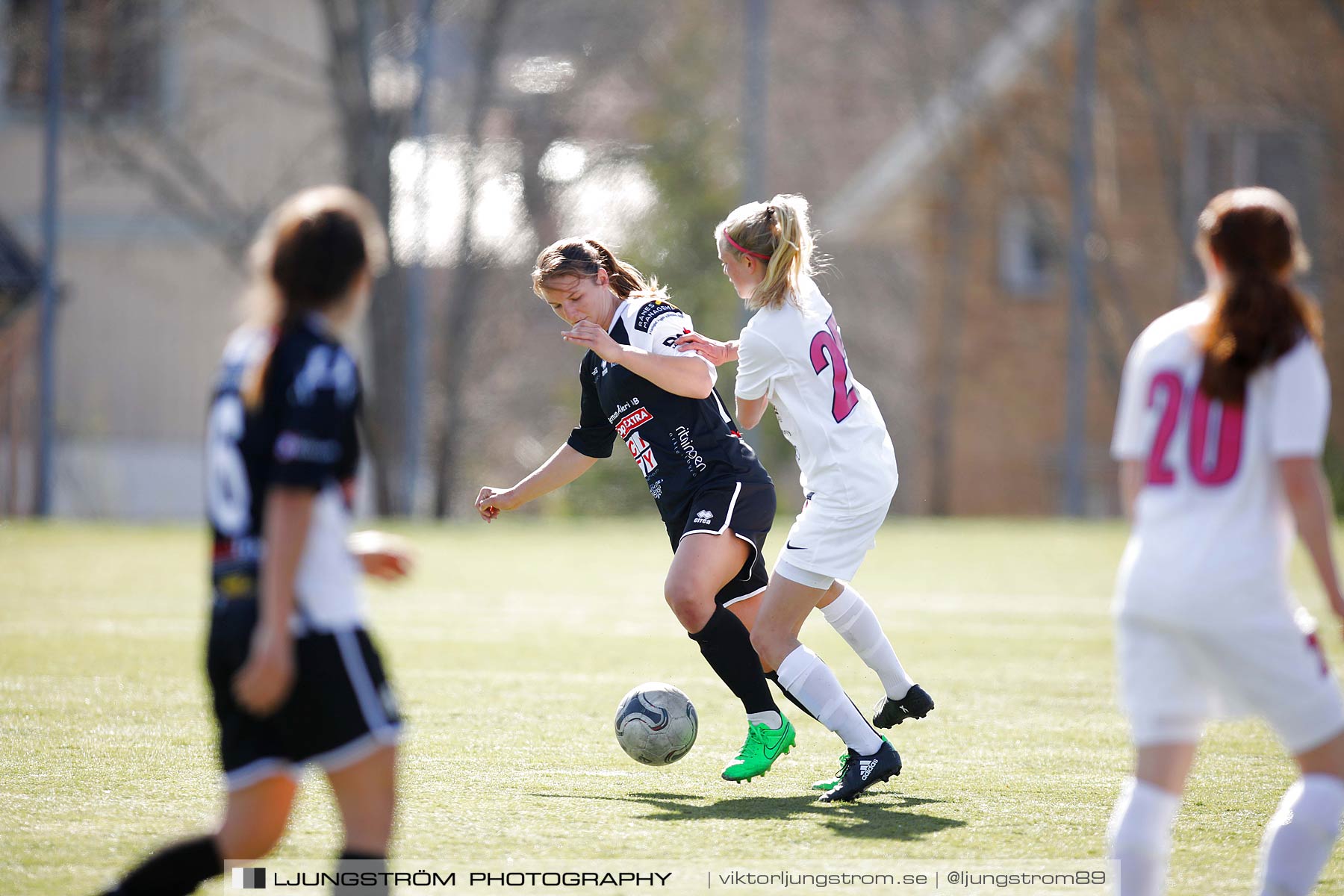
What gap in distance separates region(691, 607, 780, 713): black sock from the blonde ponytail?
1057 millimetres

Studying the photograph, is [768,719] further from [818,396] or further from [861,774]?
[818,396]

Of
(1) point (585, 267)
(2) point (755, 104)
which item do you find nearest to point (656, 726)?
(1) point (585, 267)

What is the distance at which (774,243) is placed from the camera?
16.7 feet

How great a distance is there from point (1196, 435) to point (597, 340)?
224 cm

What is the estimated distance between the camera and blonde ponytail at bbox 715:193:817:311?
5.07 m

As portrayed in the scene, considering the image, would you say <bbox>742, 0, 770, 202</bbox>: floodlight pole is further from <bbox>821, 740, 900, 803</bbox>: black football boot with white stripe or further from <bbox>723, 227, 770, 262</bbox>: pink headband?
<bbox>821, 740, 900, 803</bbox>: black football boot with white stripe

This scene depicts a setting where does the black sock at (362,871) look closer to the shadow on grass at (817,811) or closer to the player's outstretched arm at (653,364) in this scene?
the shadow on grass at (817,811)

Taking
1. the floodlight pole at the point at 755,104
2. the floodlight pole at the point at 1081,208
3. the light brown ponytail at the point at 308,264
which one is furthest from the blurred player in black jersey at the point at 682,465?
the floodlight pole at the point at 1081,208

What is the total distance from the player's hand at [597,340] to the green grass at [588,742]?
1384 mm

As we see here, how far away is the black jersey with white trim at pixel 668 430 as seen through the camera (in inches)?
216

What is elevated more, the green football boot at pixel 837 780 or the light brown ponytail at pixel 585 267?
the light brown ponytail at pixel 585 267

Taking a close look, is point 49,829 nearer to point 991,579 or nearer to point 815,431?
point 815,431

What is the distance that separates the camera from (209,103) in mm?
21219

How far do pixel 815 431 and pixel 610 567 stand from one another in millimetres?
9125
